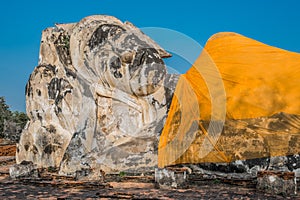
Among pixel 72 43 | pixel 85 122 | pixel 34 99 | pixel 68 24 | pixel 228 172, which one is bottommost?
pixel 228 172

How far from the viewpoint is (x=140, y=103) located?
10.0 meters

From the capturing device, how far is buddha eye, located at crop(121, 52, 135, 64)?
33.2 feet

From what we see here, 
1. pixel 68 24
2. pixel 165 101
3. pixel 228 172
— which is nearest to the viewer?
pixel 228 172

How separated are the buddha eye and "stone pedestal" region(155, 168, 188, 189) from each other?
3.98m

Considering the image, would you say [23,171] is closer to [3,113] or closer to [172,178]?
[172,178]

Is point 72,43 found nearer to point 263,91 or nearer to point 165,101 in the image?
point 165,101

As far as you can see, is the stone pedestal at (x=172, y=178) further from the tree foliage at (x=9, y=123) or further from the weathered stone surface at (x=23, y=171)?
the tree foliage at (x=9, y=123)

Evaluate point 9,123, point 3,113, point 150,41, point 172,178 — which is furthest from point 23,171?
point 3,113

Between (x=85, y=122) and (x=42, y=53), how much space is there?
3542 mm

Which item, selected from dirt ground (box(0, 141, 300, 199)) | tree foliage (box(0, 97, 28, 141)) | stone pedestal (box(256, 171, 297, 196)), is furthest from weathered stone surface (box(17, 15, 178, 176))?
tree foliage (box(0, 97, 28, 141))

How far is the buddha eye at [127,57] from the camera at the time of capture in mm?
A: 10113

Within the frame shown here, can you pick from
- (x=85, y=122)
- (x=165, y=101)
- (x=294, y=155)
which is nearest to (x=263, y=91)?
(x=294, y=155)

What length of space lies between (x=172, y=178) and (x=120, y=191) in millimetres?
909

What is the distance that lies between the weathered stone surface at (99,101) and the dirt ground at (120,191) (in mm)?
1202
